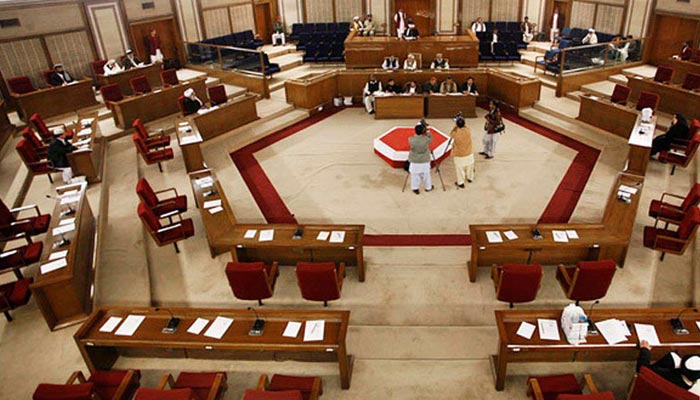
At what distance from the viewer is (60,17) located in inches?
531

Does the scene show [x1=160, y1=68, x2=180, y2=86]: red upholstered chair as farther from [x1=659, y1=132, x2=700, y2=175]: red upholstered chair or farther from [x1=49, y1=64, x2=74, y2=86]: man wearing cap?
[x1=659, y1=132, x2=700, y2=175]: red upholstered chair

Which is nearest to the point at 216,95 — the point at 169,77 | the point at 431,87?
the point at 169,77

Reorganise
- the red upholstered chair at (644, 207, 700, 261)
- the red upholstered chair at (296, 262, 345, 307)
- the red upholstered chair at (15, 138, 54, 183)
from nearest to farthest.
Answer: the red upholstered chair at (296, 262, 345, 307) → the red upholstered chair at (644, 207, 700, 261) → the red upholstered chair at (15, 138, 54, 183)

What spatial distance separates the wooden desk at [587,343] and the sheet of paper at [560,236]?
1401 millimetres

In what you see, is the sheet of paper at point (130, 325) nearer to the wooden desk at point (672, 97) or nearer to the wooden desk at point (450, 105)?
the wooden desk at point (450, 105)

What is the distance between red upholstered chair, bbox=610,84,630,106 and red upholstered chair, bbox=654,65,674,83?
1444 millimetres

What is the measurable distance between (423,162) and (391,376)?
426cm

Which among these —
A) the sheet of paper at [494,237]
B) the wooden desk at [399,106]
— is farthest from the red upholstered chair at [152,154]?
the sheet of paper at [494,237]

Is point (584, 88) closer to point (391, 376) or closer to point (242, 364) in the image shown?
point (391, 376)

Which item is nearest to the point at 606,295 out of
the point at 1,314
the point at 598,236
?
the point at 598,236

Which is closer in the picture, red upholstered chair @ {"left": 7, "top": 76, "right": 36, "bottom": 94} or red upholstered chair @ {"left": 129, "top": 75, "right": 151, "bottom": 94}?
red upholstered chair @ {"left": 7, "top": 76, "right": 36, "bottom": 94}

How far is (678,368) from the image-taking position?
16.1 feet

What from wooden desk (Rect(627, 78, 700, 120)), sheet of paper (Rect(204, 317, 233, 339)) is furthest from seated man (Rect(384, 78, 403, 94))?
sheet of paper (Rect(204, 317, 233, 339))

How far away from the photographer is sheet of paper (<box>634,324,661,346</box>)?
5375 millimetres
